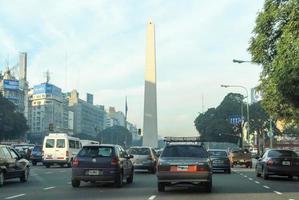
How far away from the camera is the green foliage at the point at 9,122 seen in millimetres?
99500

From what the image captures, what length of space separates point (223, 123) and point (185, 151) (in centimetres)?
→ 9905

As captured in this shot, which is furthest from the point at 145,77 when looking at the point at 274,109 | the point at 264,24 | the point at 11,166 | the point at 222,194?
the point at 222,194

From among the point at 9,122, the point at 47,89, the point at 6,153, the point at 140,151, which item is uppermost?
the point at 47,89

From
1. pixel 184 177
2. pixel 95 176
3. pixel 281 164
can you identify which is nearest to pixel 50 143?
pixel 281 164

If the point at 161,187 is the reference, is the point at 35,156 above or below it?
above

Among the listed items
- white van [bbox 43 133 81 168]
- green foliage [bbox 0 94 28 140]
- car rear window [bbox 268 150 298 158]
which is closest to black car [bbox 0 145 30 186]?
car rear window [bbox 268 150 298 158]

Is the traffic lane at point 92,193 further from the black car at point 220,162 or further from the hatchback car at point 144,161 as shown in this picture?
the black car at point 220,162

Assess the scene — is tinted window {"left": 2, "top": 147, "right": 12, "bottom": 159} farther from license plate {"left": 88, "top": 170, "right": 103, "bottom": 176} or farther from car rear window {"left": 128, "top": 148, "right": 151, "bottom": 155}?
car rear window {"left": 128, "top": 148, "right": 151, "bottom": 155}

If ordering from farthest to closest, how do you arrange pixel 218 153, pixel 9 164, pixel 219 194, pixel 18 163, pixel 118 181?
pixel 218 153
pixel 18 163
pixel 9 164
pixel 118 181
pixel 219 194

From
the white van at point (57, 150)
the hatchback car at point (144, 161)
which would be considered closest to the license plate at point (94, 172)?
the hatchback car at point (144, 161)

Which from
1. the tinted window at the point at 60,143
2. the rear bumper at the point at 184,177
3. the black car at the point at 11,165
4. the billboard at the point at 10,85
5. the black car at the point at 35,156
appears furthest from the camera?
the billboard at the point at 10,85

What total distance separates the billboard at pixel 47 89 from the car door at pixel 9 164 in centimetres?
15037

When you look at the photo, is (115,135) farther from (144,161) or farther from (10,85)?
(144,161)

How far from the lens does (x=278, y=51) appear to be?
26438 millimetres
